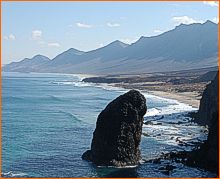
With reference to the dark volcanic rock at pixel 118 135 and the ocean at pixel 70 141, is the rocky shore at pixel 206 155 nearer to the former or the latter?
the ocean at pixel 70 141

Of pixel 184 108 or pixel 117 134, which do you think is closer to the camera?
pixel 117 134

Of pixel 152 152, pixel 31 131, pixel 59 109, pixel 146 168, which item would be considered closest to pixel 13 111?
pixel 59 109

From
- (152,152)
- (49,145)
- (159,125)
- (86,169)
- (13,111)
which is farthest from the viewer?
(13,111)

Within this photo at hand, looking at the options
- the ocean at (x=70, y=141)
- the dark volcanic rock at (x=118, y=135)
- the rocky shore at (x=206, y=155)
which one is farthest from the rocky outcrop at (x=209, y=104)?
the dark volcanic rock at (x=118, y=135)

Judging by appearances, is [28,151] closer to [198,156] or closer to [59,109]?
[198,156]

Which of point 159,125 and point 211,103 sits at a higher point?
point 211,103

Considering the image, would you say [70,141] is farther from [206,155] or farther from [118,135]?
[206,155]

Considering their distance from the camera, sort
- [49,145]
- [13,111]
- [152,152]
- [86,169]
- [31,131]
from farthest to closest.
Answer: [13,111] < [31,131] < [49,145] < [152,152] < [86,169]
